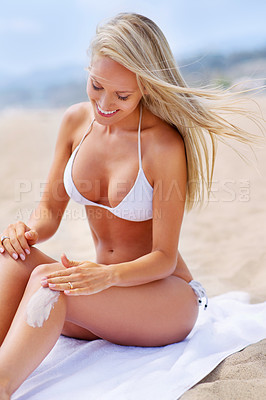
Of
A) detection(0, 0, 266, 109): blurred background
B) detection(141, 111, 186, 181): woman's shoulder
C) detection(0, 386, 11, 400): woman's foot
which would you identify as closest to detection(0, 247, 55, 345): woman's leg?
detection(0, 386, 11, 400): woman's foot

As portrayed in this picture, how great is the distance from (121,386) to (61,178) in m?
0.86

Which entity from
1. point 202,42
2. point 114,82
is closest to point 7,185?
point 114,82

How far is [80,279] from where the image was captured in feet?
5.05

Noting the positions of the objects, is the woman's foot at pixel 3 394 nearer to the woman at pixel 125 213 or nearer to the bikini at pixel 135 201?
the woman at pixel 125 213

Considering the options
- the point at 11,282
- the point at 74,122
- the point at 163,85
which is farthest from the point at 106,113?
the point at 11,282

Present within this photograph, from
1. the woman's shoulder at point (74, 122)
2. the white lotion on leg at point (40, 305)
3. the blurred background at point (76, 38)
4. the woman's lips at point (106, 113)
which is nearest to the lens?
the white lotion on leg at point (40, 305)

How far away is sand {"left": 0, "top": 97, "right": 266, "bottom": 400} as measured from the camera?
1.59 meters

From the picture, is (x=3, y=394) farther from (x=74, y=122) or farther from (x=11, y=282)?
(x=74, y=122)

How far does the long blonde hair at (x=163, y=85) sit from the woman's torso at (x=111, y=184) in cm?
12

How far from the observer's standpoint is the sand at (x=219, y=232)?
159 cm

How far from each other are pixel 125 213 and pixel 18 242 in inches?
15.0

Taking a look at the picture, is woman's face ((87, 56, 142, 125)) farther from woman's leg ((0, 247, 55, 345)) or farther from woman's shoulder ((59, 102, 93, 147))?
woman's leg ((0, 247, 55, 345))

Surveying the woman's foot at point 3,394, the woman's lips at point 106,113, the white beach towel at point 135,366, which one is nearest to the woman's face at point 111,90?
the woman's lips at point 106,113

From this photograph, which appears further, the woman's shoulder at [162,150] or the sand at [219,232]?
the woman's shoulder at [162,150]
